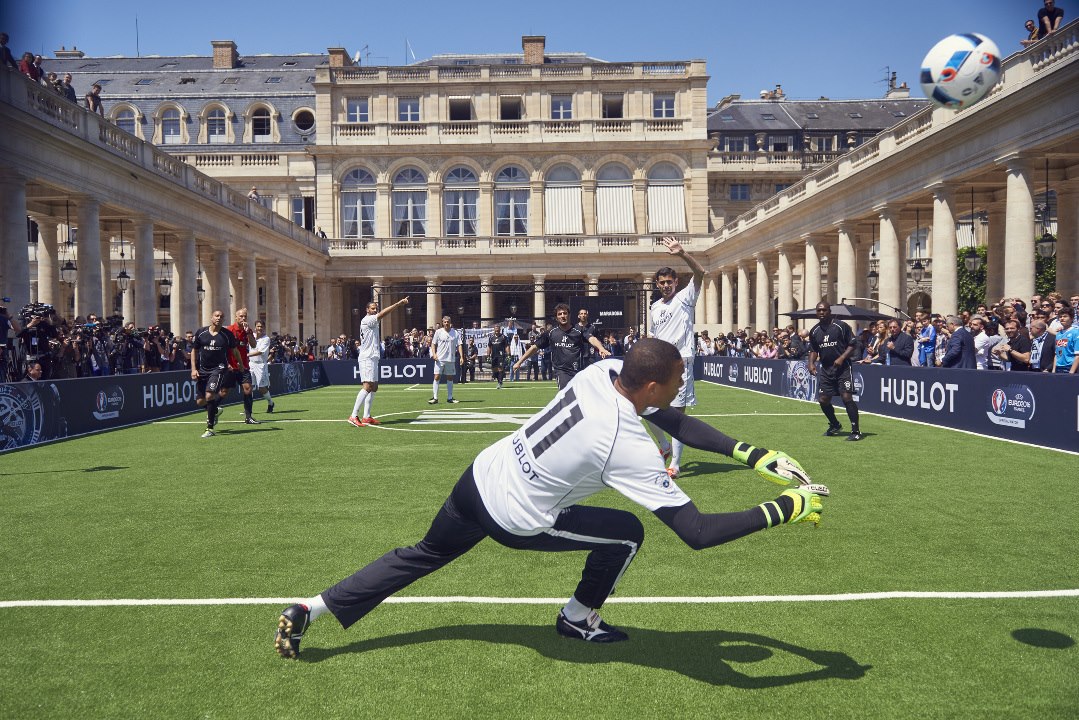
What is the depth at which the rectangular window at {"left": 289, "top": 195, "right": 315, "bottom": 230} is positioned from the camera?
5744 cm

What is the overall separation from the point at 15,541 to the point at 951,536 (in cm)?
780

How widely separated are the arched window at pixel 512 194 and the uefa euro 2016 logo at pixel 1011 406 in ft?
147

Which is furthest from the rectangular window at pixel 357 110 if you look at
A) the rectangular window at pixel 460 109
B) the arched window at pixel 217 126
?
the arched window at pixel 217 126

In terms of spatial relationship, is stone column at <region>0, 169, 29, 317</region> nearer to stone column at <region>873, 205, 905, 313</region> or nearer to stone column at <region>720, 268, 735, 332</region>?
stone column at <region>873, 205, 905, 313</region>

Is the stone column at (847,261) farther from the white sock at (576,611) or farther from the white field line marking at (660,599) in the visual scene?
the white sock at (576,611)

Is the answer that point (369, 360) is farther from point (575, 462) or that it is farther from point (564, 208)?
point (564, 208)

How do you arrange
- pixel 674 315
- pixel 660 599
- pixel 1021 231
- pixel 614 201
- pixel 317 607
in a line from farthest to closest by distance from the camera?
pixel 614 201 → pixel 1021 231 → pixel 674 315 → pixel 660 599 → pixel 317 607

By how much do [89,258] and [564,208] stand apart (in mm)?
35882

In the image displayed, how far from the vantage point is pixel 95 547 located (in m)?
6.95

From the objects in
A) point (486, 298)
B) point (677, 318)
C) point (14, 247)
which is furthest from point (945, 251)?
point (486, 298)

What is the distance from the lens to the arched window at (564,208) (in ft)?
187

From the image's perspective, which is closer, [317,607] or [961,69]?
[317,607]

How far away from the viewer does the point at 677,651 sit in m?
4.56

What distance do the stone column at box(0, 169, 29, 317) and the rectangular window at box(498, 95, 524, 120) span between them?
39.9 m
